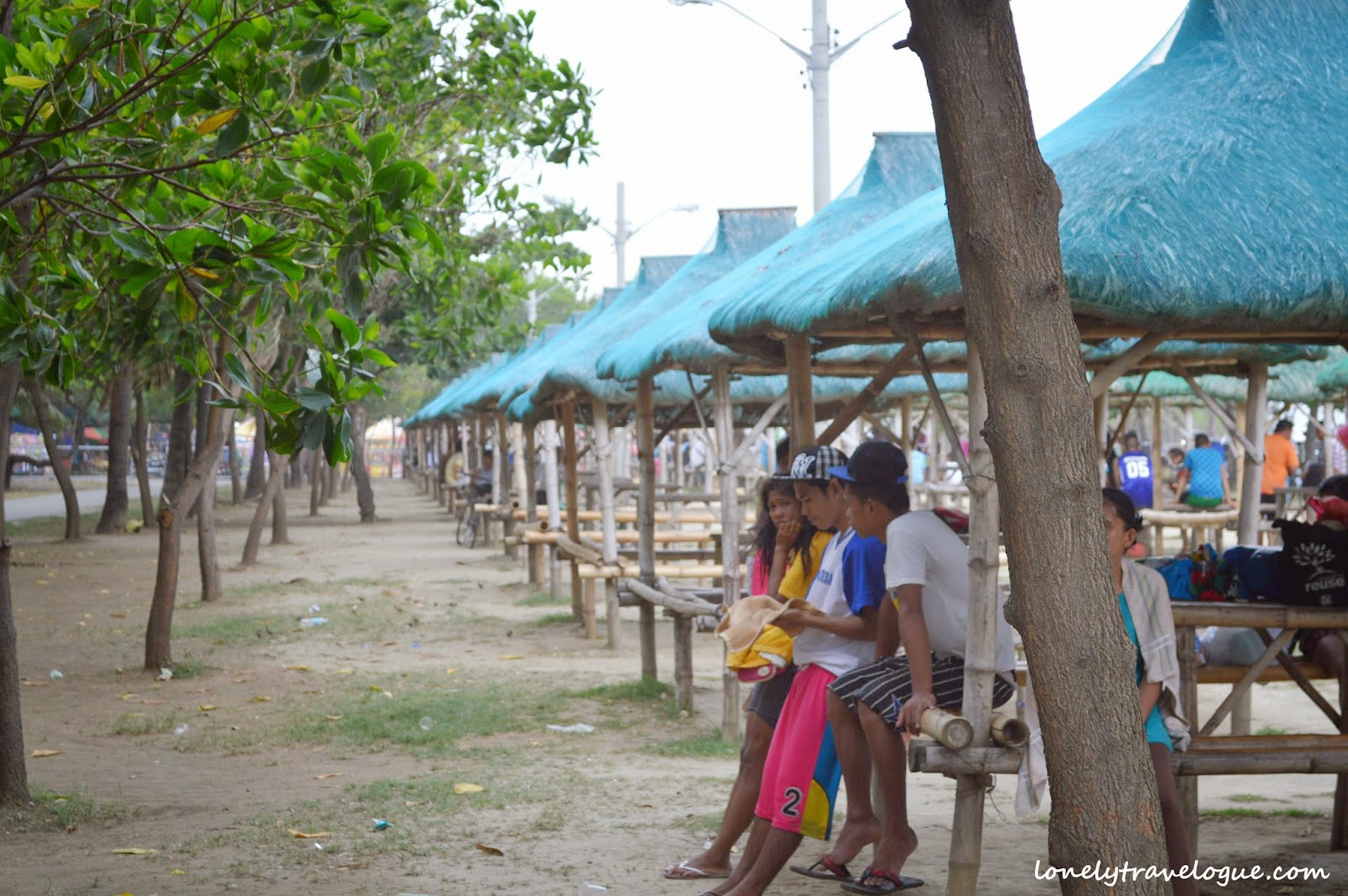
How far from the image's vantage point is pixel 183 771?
7.84 metres

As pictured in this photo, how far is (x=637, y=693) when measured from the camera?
1026cm

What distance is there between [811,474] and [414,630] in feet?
30.2

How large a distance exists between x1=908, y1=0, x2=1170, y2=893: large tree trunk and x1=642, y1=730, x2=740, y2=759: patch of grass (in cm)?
569

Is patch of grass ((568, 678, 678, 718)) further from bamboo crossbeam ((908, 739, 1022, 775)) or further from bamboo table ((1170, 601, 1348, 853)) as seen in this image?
bamboo crossbeam ((908, 739, 1022, 775))

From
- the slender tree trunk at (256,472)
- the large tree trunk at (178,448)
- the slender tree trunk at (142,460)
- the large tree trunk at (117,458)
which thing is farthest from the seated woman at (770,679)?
the slender tree trunk at (256,472)

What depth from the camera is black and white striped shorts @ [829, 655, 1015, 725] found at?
5098 millimetres

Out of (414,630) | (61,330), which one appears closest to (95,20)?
(61,330)

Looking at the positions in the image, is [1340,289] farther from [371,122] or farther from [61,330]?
[371,122]

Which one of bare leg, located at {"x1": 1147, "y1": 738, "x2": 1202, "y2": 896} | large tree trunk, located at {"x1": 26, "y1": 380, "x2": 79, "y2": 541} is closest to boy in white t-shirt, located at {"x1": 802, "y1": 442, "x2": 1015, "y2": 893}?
bare leg, located at {"x1": 1147, "y1": 738, "x2": 1202, "y2": 896}

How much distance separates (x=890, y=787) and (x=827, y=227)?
18.2 feet

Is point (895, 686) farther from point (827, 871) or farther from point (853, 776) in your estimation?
point (827, 871)

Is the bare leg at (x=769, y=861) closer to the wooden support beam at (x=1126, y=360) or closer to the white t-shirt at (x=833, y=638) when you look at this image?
the white t-shirt at (x=833, y=638)

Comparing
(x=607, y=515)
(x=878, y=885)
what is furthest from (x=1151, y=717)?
(x=607, y=515)

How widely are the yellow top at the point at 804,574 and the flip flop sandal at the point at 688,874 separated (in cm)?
111
